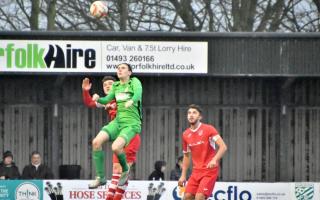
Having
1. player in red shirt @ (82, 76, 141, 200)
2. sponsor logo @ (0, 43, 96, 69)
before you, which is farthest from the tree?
player in red shirt @ (82, 76, 141, 200)

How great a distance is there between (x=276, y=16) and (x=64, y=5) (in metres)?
8.29

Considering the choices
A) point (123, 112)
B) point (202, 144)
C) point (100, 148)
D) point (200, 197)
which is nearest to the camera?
point (100, 148)

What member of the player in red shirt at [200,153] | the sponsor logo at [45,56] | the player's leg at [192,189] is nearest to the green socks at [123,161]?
the player in red shirt at [200,153]

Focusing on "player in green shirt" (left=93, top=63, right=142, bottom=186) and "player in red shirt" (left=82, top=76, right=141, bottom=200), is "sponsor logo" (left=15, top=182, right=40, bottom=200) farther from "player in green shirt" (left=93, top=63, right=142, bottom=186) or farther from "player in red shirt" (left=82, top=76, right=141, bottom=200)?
"player in green shirt" (left=93, top=63, right=142, bottom=186)

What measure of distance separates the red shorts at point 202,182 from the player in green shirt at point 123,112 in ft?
4.43

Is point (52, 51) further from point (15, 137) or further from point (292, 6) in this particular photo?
point (292, 6)

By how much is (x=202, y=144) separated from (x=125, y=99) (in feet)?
5.70

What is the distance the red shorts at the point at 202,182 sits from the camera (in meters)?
19.0

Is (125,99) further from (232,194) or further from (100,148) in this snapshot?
(232,194)

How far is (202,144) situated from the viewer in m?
19.2

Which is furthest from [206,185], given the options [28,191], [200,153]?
[28,191]

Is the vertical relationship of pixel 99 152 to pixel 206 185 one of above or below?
above

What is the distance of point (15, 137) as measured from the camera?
28.9m

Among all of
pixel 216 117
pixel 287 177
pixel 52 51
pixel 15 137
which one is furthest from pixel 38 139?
pixel 287 177
